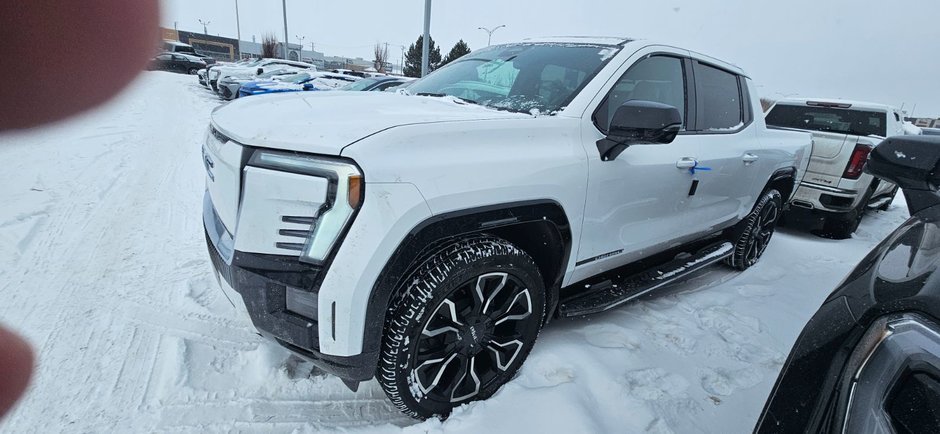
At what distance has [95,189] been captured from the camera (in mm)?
4695

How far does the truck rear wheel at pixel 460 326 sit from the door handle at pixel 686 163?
4.26 ft

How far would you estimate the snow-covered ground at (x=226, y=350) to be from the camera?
1945 mm

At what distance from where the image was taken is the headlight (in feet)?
4.90

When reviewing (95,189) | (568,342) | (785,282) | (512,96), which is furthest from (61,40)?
(95,189)

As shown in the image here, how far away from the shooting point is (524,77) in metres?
2.69

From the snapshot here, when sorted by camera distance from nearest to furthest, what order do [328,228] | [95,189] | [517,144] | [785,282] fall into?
[328,228]
[517,144]
[785,282]
[95,189]

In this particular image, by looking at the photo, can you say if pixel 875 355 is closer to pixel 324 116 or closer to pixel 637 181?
pixel 637 181

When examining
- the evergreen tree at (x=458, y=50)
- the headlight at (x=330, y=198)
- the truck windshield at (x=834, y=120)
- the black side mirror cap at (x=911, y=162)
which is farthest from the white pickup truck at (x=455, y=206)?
the evergreen tree at (x=458, y=50)

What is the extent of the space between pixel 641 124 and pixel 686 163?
98 centimetres

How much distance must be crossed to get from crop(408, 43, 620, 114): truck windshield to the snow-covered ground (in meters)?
1.42

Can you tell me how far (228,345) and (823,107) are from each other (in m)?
8.47

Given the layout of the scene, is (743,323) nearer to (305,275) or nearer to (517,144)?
(517,144)

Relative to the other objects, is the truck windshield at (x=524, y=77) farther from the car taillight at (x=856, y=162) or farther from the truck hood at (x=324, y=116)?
the car taillight at (x=856, y=162)

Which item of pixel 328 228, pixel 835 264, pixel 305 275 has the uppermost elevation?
pixel 328 228
